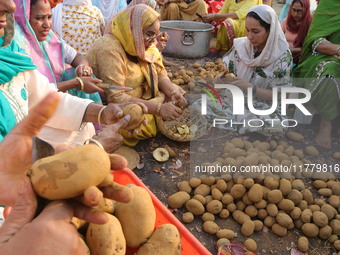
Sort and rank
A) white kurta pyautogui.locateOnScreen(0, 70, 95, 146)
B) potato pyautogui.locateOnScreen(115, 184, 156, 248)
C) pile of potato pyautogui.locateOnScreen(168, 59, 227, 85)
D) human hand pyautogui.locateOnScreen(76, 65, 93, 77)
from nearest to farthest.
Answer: potato pyautogui.locateOnScreen(115, 184, 156, 248), white kurta pyautogui.locateOnScreen(0, 70, 95, 146), human hand pyautogui.locateOnScreen(76, 65, 93, 77), pile of potato pyautogui.locateOnScreen(168, 59, 227, 85)

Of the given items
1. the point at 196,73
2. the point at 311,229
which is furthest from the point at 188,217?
the point at 196,73

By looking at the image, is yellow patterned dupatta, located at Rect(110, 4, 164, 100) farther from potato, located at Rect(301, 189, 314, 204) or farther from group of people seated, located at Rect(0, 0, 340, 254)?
potato, located at Rect(301, 189, 314, 204)

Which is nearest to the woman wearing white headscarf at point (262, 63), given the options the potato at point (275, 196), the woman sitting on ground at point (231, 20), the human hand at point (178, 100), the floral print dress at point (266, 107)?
the floral print dress at point (266, 107)

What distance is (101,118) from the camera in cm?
205

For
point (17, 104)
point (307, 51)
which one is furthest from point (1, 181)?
point (307, 51)

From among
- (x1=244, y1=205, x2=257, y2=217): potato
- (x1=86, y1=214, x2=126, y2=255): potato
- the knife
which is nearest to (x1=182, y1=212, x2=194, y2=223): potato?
(x1=244, y1=205, x2=257, y2=217): potato

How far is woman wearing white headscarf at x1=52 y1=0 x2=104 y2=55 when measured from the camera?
12.3 feet

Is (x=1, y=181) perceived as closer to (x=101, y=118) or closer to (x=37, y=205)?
(x=37, y=205)

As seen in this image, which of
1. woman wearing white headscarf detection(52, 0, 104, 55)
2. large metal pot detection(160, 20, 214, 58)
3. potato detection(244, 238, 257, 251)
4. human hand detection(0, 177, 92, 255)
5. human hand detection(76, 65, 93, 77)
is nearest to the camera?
human hand detection(0, 177, 92, 255)

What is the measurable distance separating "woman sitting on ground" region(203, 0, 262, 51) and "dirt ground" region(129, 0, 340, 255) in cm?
282

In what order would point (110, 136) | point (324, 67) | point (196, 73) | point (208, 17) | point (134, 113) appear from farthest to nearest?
point (208, 17) → point (196, 73) → point (324, 67) → point (134, 113) → point (110, 136)

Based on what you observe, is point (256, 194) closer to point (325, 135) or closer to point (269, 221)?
point (269, 221)

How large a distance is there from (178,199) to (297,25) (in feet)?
12.1

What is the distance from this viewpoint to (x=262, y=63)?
378cm
